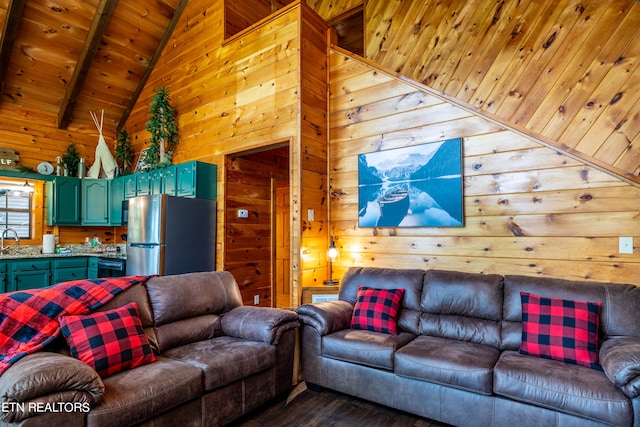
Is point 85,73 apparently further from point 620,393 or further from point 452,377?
point 620,393

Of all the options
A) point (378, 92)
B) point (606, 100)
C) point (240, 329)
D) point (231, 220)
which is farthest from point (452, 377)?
point (231, 220)

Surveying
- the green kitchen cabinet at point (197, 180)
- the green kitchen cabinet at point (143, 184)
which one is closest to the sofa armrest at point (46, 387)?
the green kitchen cabinet at point (197, 180)

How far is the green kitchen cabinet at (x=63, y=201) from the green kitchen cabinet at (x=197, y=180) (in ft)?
7.37

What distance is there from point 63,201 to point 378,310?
5.16 metres

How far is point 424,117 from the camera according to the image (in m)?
3.38

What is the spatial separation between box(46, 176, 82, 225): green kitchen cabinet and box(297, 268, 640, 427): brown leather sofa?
181 inches

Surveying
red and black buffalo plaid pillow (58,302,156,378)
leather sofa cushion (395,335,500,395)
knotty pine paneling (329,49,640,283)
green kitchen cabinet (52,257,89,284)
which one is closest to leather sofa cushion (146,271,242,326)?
red and black buffalo plaid pillow (58,302,156,378)

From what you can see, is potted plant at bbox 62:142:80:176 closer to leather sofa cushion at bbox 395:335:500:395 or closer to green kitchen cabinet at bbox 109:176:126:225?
green kitchen cabinet at bbox 109:176:126:225

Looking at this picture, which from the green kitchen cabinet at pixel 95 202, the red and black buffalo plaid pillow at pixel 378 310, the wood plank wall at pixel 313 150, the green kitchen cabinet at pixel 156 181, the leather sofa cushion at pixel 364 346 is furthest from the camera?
the green kitchen cabinet at pixel 95 202

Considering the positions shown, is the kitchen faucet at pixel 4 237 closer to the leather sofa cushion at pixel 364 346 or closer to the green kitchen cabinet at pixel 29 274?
the green kitchen cabinet at pixel 29 274

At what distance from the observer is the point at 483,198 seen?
3.07m

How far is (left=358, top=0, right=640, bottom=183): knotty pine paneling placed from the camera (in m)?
2.67

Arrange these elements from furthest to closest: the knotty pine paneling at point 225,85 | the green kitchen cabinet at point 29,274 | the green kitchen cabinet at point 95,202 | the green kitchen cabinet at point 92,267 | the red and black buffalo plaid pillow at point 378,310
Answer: the green kitchen cabinet at point 95,202, the green kitchen cabinet at point 92,267, the green kitchen cabinet at point 29,274, the knotty pine paneling at point 225,85, the red and black buffalo plaid pillow at point 378,310

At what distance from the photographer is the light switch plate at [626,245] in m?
2.50
